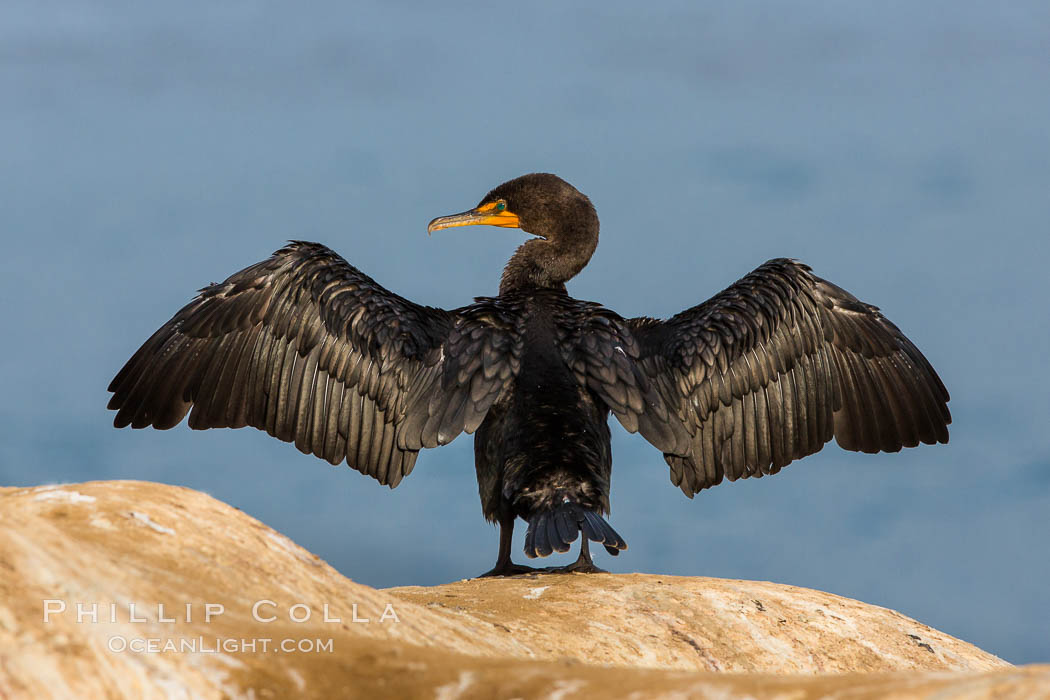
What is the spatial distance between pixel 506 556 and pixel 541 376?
1303 mm

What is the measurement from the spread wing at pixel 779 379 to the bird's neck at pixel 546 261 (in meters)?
0.99

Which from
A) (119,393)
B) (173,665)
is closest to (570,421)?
(119,393)

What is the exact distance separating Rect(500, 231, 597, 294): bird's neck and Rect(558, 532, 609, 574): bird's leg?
9.34 feet

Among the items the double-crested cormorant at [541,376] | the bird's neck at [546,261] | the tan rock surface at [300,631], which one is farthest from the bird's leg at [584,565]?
the bird's neck at [546,261]

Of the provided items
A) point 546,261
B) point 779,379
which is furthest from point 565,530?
point 546,261

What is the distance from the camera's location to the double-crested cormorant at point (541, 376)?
8102mm

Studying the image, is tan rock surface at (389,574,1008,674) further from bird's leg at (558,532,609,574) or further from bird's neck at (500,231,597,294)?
bird's neck at (500,231,597,294)

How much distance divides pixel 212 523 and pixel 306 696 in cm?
142

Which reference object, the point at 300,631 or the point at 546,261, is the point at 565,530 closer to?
the point at 300,631

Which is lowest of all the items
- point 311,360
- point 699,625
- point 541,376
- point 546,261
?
point 699,625

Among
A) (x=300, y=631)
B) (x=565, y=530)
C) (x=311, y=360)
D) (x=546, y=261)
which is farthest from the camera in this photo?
(x=546, y=261)

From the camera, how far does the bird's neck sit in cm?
999

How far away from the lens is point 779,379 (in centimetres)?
944

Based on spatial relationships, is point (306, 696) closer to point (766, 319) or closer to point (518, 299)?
point (518, 299)
